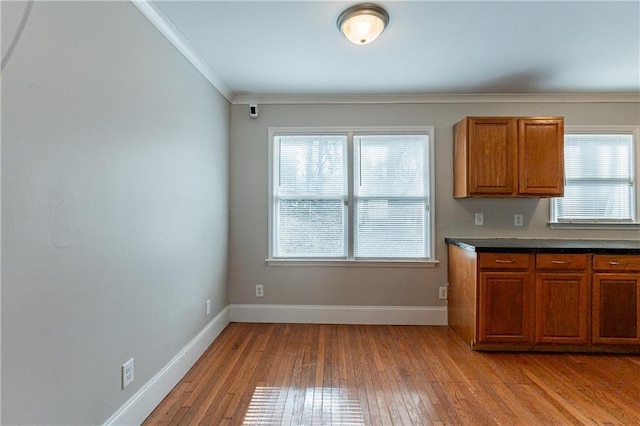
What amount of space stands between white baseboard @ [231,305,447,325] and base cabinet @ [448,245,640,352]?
0.68 metres

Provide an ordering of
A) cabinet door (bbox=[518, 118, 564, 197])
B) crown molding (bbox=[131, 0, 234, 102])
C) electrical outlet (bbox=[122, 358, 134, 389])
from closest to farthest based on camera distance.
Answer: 1. electrical outlet (bbox=[122, 358, 134, 389])
2. crown molding (bbox=[131, 0, 234, 102])
3. cabinet door (bbox=[518, 118, 564, 197])

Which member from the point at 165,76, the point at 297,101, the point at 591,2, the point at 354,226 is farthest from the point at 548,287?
the point at 165,76

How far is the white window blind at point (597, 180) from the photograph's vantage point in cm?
331

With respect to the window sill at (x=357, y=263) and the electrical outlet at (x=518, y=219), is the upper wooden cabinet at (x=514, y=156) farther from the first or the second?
the window sill at (x=357, y=263)

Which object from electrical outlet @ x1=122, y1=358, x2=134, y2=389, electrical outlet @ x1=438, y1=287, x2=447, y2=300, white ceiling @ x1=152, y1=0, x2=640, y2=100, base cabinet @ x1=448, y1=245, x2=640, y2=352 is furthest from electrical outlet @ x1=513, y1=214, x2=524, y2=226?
electrical outlet @ x1=122, y1=358, x2=134, y2=389

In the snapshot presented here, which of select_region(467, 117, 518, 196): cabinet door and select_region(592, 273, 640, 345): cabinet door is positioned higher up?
select_region(467, 117, 518, 196): cabinet door

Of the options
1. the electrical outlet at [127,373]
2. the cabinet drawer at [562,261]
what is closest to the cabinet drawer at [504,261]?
the cabinet drawer at [562,261]

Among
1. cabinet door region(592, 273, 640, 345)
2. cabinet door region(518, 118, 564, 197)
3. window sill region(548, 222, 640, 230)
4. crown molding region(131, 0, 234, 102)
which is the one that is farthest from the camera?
window sill region(548, 222, 640, 230)

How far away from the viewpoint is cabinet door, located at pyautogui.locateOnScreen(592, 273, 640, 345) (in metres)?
2.65

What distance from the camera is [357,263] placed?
3412 millimetres

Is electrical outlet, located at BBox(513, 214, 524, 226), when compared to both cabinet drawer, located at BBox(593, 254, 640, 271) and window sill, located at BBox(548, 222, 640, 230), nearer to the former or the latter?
window sill, located at BBox(548, 222, 640, 230)

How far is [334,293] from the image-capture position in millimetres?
3436

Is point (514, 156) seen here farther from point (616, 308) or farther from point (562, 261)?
point (616, 308)

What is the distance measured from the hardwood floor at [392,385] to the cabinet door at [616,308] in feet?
0.59
